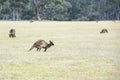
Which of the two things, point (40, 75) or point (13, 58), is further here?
point (13, 58)

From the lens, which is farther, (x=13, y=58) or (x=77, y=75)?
(x=13, y=58)

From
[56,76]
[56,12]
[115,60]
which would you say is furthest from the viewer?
[56,12]

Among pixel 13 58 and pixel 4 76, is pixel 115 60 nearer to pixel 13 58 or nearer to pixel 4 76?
pixel 13 58

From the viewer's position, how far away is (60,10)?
130 m

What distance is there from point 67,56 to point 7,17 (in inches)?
4729

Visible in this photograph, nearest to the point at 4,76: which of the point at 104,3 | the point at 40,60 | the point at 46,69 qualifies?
the point at 46,69

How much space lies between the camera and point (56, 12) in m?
136

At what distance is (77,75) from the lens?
13398 mm

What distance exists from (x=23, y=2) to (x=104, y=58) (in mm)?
100053

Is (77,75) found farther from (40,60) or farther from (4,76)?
(40,60)

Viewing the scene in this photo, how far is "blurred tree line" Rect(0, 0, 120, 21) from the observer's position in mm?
120250

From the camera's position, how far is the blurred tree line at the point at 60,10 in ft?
395

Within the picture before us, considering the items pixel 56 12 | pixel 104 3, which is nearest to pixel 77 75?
pixel 56 12

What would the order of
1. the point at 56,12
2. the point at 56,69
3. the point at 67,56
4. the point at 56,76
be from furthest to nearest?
1. the point at 56,12
2. the point at 67,56
3. the point at 56,69
4. the point at 56,76
